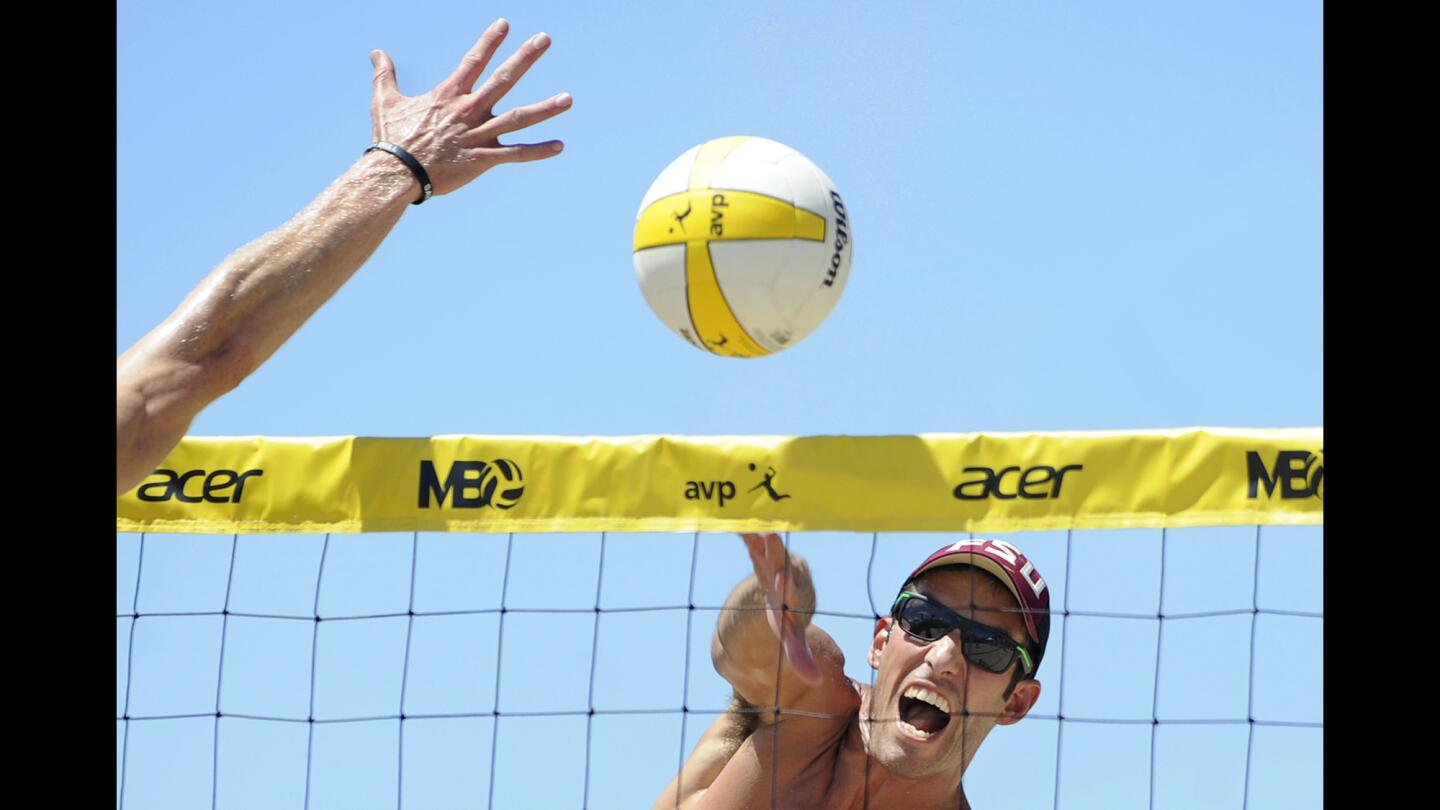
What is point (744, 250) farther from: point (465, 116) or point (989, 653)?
point (989, 653)

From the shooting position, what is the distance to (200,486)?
15.4 ft

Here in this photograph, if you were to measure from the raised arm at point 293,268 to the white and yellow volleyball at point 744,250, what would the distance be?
0.73 m

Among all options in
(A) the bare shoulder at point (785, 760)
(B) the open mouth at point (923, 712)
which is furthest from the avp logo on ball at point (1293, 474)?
(A) the bare shoulder at point (785, 760)

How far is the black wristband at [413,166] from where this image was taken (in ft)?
9.93

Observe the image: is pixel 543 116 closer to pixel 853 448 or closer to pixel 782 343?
pixel 782 343

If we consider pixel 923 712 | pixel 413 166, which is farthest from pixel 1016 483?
pixel 413 166

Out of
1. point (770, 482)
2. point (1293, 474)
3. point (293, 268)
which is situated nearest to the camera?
point (293, 268)

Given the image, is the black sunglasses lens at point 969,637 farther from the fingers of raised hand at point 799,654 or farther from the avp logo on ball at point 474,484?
the avp logo on ball at point 474,484

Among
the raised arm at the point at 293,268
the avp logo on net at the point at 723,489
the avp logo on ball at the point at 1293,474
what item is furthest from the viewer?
the avp logo on net at the point at 723,489

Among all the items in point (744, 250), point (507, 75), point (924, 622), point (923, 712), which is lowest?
point (923, 712)

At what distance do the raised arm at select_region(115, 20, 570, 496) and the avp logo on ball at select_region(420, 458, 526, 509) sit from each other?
1.30 metres

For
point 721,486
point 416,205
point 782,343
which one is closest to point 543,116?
point 416,205

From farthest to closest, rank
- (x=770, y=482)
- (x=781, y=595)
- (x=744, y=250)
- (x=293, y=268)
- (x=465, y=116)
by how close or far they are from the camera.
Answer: (x=781, y=595)
(x=770, y=482)
(x=744, y=250)
(x=465, y=116)
(x=293, y=268)

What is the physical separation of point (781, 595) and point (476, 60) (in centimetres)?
171
